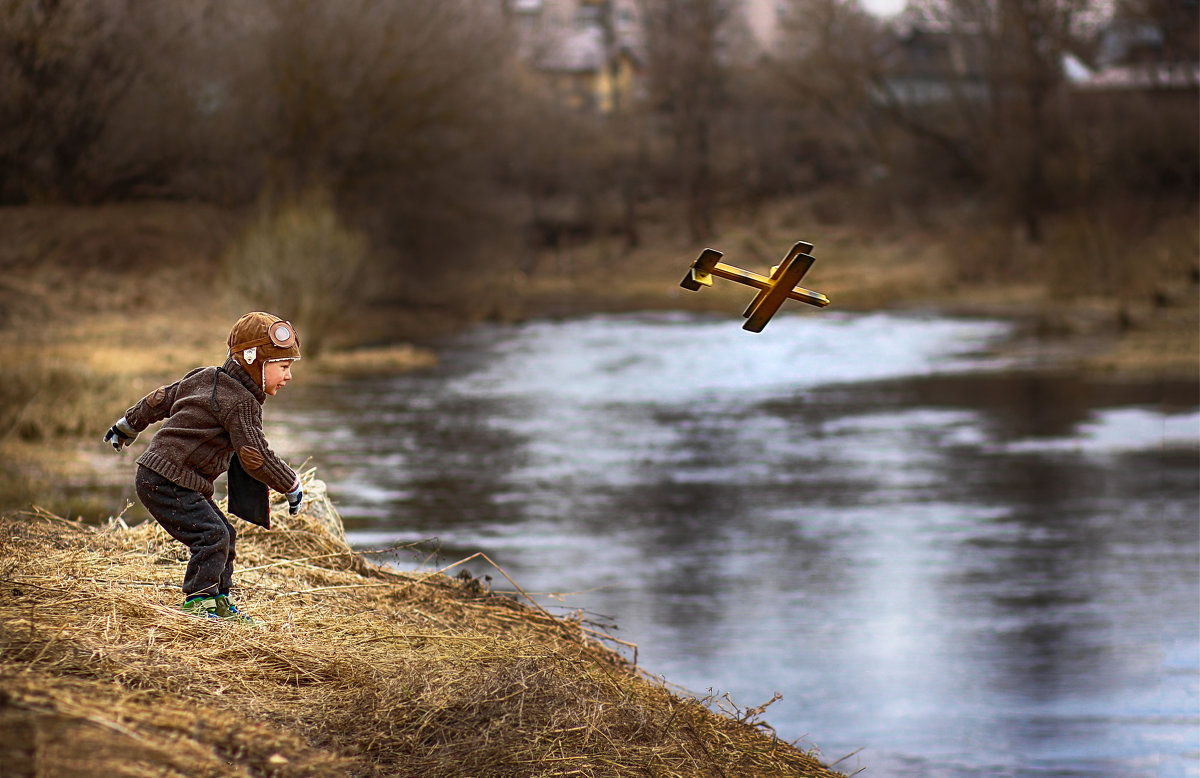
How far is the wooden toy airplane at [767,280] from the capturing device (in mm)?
4133

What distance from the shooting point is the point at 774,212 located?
6538 centimetres

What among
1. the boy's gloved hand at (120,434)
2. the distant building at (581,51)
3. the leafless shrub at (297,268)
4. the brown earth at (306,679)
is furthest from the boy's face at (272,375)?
the distant building at (581,51)

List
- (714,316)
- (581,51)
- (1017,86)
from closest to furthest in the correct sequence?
(714,316) < (1017,86) < (581,51)

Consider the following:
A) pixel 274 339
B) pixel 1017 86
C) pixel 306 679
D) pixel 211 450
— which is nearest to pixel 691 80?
pixel 1017 86

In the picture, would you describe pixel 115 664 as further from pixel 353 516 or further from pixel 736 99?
pixel 736 99

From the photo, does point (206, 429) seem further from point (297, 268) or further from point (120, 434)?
point (297, 268)

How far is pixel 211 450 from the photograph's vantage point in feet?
17.1

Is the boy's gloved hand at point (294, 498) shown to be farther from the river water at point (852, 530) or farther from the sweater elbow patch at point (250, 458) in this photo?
the river water at point (852, 530)

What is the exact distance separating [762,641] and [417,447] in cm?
1082

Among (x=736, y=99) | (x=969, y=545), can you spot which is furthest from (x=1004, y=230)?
(x=969, y=545)

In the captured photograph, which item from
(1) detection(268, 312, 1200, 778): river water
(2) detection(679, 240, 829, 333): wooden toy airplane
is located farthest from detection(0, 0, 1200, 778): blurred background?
(2) detection(679, 240, 829, 333): wooden toy airplane

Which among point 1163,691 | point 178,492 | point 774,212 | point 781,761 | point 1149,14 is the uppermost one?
point 1149,14

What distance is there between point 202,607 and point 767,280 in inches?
93.3

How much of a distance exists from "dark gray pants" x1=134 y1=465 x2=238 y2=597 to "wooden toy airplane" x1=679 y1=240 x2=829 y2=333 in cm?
207
